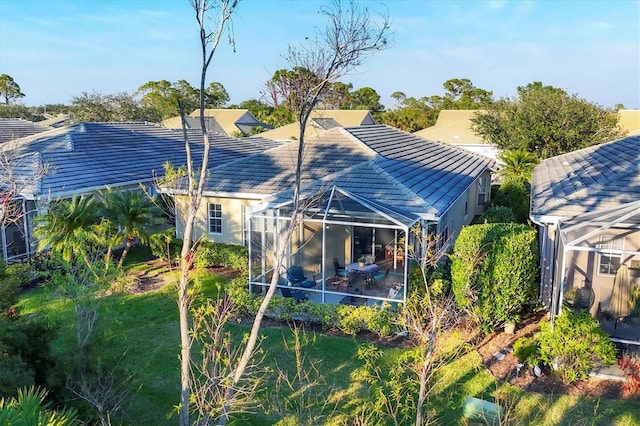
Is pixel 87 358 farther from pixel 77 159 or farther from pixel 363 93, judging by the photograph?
A: pixel 363 93

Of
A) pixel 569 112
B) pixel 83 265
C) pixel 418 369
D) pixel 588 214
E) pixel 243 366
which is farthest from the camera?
pixel 569 112

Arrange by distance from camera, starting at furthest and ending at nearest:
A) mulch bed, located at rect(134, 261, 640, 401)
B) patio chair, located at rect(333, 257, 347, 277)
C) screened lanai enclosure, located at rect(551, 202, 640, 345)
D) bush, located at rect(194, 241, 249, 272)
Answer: bush, located at rect(194, 241, 249, 272) < patio chair, located at rect(333, 257, 347, 277) < screened lanai enclosure, located at rect(551, 202, 640, 345) < mulch bed, located at rect(134, 261, 640, 401)

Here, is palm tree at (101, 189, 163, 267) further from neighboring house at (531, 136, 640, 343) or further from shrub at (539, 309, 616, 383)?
shrub at (539, 309, 616, 383)

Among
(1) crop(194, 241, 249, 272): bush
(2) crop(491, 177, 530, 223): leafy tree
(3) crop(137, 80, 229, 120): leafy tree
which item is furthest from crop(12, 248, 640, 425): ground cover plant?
(3) crop(137, 80, 229, 120): leafy tree

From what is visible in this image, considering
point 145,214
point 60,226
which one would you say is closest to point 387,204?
point 145,214

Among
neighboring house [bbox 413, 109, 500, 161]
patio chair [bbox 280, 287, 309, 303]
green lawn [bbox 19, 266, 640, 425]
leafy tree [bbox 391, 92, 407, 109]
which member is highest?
leafy tree [bbox 391, 92, 407, 109]

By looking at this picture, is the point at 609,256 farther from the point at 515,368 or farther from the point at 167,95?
the point at 167,95
